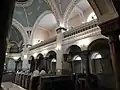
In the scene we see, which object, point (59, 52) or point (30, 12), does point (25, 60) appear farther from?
point (59, 52)

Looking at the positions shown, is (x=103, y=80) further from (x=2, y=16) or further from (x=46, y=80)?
(x=2, y=16)

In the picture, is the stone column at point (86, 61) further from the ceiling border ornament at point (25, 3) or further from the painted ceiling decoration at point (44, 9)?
the ceiling border ornament at point (25, 3)

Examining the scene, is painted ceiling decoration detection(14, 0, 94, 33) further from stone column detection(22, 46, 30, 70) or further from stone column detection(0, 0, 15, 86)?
stone column detection(0, 0, 15, 86)

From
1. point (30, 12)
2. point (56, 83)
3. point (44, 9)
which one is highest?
point (30, 12)

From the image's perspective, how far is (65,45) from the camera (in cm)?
902

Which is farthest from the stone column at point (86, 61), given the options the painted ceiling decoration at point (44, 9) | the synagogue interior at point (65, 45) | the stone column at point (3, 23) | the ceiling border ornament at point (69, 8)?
the stone column at point (3, 23)

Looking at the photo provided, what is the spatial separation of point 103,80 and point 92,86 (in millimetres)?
2000

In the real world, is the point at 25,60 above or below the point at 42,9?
below

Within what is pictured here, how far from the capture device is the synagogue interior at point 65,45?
3.20 metres

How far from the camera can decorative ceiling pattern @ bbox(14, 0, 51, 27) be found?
40.5ft

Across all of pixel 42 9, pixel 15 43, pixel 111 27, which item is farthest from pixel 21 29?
pixel 111 27

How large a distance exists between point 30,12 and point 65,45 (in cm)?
739

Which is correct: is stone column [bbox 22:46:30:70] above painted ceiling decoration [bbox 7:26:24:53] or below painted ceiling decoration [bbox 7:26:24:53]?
below

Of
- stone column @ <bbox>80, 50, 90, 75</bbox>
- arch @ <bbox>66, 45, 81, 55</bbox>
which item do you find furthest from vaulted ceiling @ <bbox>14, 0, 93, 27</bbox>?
stone column @ <bbox>80, 50, 90, 75</bbox>
